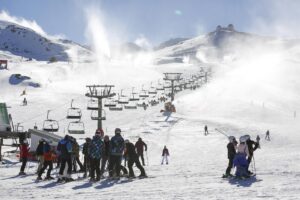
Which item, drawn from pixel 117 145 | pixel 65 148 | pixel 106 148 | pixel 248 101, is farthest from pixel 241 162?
pixel 248 101

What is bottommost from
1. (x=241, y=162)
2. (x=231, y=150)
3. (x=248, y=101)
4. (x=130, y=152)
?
(x=241, y=162)

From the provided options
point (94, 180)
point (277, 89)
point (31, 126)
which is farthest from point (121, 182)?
point (277, 89)

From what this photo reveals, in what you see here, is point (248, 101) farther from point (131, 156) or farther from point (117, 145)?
point (117, 145)

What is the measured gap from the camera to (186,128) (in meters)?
55.3

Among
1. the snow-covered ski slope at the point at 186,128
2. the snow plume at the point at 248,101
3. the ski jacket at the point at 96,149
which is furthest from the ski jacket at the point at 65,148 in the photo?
the snow plume at the point at 248,101

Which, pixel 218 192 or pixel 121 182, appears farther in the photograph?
pixel 121 182

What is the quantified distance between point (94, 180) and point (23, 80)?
101 m

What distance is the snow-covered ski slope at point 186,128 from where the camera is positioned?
1376cm

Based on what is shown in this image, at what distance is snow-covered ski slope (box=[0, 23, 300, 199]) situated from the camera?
1376cm

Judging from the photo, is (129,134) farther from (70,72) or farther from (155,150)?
(70,72)

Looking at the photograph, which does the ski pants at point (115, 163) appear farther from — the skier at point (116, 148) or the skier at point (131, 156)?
the skier at point (131, 156)

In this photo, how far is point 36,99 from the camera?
80.0 metres

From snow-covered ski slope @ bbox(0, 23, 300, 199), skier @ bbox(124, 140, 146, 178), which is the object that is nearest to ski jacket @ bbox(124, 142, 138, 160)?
skier @ bbox(124, 140, 146, 178)

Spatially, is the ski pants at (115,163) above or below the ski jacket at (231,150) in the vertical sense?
below
